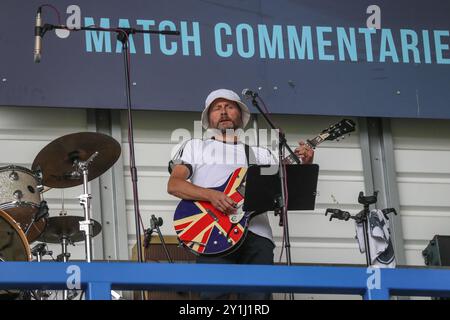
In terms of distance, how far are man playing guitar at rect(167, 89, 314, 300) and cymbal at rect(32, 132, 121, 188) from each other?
46 centimetres

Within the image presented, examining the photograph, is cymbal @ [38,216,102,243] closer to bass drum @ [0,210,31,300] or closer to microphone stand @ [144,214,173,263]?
microphone stand @ [144,214,173,263]

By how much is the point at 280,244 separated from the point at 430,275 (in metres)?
3.40

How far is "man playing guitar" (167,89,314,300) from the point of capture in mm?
5680

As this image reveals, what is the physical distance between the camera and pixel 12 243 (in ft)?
17.3

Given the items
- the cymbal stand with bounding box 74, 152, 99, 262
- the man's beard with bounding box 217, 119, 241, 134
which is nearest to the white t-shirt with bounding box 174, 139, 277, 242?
the man's beard with bounding box 217, 119, 241, 134

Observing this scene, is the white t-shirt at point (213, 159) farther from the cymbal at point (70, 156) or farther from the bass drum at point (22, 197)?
the bass drum at point (22, 197)

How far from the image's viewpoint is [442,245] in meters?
7.23

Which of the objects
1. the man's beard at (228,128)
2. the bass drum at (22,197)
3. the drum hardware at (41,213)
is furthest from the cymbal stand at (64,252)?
the man's beard at (228,128)

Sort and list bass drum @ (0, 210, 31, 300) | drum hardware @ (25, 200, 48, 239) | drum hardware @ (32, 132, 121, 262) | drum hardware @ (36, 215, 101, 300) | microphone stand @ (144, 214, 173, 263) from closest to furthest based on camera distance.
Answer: bass drum @ (0, 210, 31, 300) < drum hardware @ (25, 200, 48, 239) < drum hardware @ (32, 132, 121, 262) < microphone stand @ (144, 214, 173, 263) < drum hardware @ (36, 215, 101, 300)

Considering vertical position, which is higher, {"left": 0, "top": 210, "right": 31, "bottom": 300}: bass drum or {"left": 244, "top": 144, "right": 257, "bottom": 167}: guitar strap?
{"left": 244, "top": 144, "right": 257, "bottom": 167}: guitar strap

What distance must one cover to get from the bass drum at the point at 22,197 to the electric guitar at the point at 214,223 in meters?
0.79

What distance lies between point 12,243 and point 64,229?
129 centimetres
